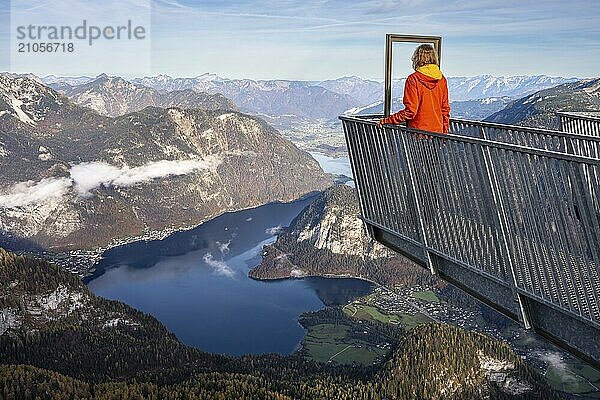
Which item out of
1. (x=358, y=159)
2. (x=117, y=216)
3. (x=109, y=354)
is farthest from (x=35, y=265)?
(x=117, y=216)

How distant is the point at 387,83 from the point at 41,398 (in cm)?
4851

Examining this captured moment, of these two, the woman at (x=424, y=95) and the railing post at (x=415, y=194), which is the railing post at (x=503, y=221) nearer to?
the railing post at (x=415, y=194)

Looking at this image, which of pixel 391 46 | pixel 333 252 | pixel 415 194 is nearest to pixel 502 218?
pixel 415 194

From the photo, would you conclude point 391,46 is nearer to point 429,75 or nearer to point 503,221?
point 429,75

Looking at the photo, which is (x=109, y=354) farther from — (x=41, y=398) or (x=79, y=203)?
(x=79, y=203)

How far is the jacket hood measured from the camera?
20.1 feet

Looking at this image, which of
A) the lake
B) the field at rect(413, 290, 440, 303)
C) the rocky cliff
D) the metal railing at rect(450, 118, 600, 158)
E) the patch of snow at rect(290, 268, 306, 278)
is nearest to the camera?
the metal railing at rect(450, 118, 600, 158)

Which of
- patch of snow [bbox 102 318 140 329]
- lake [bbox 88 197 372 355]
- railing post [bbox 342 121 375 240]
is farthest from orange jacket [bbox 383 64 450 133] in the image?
lake [bbox 88 197 372 355]

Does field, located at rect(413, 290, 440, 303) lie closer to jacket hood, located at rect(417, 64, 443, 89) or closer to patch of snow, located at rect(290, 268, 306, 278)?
patch of snow, located at rect(290, 268, 306, 278)

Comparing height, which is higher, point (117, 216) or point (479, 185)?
point (479, 185)

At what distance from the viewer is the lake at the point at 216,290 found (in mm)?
95125

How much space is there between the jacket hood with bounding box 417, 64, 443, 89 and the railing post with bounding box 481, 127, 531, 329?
1.55 m

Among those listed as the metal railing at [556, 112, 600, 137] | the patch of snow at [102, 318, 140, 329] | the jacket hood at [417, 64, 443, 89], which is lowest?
the patch of snow at [102, 318, 140, 329]

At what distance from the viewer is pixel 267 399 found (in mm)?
48406
